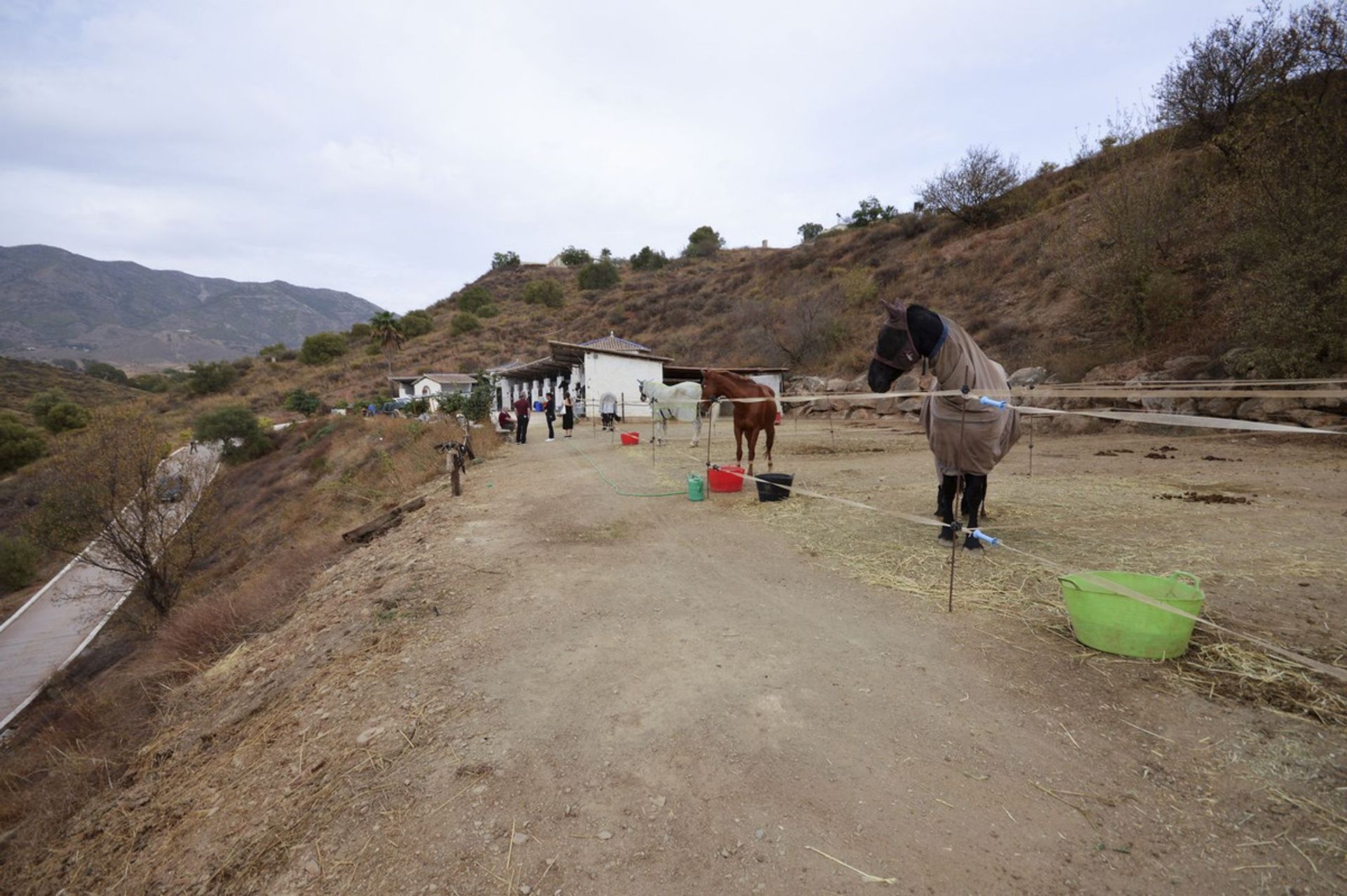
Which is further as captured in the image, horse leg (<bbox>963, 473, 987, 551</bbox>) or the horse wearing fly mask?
horse leg (<bbox>963, 473, 987, 551</bbox>)

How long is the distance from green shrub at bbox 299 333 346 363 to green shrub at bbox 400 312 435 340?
28.1ft

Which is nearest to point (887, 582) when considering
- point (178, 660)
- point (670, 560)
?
A: point (670, 560)

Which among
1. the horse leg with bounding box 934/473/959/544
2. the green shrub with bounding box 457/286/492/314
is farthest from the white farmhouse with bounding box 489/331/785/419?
the green shrub with bounding box 457/286/492/314

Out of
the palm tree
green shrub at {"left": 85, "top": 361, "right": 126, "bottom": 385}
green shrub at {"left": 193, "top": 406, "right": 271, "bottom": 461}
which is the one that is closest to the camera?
green shrub at {"left": 193, "top": 406, "right": 271, "bottom": 461}

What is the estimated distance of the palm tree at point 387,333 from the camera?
5678cm

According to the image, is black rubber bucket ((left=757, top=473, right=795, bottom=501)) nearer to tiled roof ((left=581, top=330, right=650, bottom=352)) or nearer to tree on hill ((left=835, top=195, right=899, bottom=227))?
tiled roof ((left=581, top=330, right=650, bottom=352))

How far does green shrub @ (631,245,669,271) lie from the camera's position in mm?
71750

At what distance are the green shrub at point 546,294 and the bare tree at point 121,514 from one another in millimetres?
48323

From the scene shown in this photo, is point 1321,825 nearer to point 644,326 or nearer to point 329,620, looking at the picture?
point 329,620

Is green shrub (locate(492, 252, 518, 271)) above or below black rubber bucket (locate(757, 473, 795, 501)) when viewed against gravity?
above

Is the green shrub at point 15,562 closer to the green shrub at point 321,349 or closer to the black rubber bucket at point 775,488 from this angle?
the black rubber bucket at point 775,488

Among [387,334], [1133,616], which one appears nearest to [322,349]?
[387,334]

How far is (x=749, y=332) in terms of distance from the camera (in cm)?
3122

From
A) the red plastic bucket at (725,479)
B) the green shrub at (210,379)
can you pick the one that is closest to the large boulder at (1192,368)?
the red plastic bucket at (725,479)
